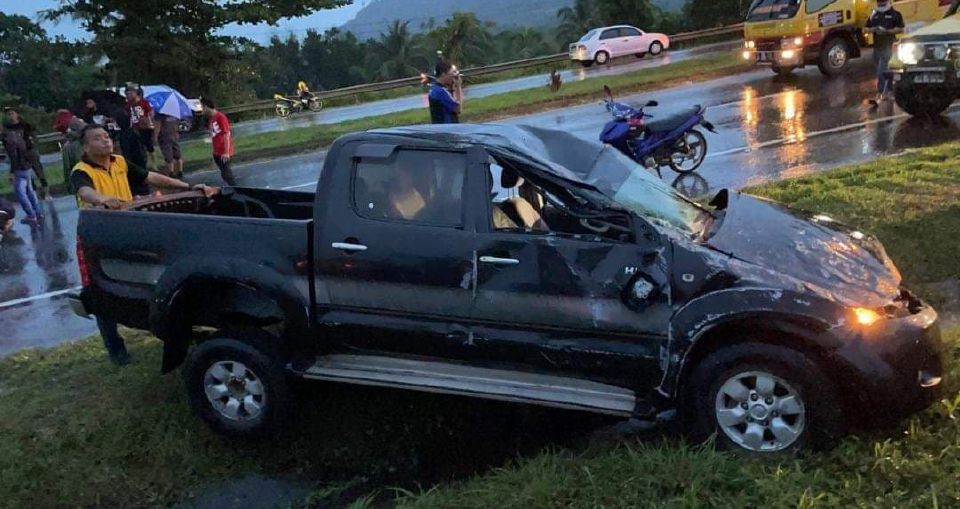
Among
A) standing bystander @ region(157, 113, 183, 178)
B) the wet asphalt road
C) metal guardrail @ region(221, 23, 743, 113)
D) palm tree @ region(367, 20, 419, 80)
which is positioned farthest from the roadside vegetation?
palm tree @ region(367, 20, 419, 80)

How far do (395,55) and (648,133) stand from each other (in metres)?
50.2

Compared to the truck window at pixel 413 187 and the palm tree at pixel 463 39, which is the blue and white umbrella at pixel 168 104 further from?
the palm tree at pixel 463 39

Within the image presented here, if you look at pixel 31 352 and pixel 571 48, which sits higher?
pixel 571 48

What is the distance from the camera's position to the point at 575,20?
2180 inches

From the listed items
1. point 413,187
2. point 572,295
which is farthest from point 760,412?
point 413,187

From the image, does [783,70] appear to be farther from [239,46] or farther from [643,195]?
[239,46]

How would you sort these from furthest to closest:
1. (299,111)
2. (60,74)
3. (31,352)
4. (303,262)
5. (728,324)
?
(60,74) → (299,111) → (31,352) → (303,262) → (728,324)

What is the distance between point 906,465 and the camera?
3.74 metres

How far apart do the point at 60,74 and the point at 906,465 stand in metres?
54.5

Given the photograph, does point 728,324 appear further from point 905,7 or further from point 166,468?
point 905,7

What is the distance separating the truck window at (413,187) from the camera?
178 inches

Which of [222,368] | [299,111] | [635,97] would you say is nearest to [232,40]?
[299,111]

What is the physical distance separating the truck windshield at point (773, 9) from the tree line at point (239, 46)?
44.9 ft

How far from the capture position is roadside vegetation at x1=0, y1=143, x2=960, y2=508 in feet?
12.2
